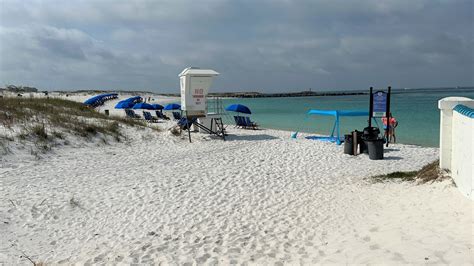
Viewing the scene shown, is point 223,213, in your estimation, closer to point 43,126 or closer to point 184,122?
point 43,126

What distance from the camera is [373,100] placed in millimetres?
12055

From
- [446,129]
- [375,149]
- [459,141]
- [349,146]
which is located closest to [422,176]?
[446,129]

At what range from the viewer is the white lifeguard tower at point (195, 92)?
553 inches

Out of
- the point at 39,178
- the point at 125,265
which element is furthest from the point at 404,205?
the point at 39,178

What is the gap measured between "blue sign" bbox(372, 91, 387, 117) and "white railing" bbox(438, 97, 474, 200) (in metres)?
6.05

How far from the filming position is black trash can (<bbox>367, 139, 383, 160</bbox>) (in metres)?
9.98

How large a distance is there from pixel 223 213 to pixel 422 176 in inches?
148

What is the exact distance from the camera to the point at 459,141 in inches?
215

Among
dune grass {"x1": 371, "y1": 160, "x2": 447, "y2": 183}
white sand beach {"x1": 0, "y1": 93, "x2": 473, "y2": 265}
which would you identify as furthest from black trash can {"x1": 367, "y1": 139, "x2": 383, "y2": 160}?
dune grass {"x1": 371, "y1": 160, "x2": 447, "y2": 183}

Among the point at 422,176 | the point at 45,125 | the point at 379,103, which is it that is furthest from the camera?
the point at 379,103

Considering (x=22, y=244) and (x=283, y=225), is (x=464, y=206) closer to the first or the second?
(x=283, y=225)

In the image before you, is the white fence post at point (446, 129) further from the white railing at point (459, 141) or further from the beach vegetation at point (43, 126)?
the beach vegetation at point (43, 126)

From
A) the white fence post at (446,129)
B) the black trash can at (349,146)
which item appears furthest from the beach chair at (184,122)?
the white fence post at (446,129)

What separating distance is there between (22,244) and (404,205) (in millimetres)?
5151
